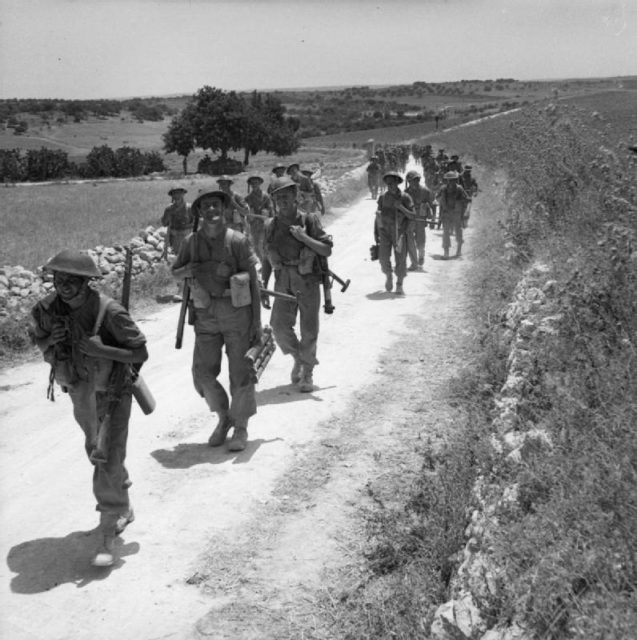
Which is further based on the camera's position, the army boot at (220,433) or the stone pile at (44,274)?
the stone pile at (44,274)

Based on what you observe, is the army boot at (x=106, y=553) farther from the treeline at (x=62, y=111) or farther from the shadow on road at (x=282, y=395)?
the treeline at (x=62, y=111)

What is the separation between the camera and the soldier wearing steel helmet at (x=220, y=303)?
695 cm

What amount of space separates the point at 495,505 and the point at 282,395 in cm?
430

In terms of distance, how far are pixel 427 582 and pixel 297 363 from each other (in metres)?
4.40

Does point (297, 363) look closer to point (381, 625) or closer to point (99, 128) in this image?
point (381, 625)

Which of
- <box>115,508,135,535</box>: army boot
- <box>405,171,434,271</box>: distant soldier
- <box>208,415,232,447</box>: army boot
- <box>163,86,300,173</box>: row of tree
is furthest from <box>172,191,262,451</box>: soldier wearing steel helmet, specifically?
<box>163,86,300,173</box>: row of tree

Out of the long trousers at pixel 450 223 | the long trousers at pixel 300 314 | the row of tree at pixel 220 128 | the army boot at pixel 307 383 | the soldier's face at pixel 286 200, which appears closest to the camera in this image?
the soldier's face at pixel 286 200

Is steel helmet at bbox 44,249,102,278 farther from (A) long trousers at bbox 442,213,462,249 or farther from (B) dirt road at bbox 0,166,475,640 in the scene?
(A) long trousers at bbox 442,213,462,249

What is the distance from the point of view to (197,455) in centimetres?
722

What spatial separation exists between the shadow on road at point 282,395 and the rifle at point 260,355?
481mm

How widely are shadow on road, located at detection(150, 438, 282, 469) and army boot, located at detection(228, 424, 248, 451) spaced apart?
0.17 ft

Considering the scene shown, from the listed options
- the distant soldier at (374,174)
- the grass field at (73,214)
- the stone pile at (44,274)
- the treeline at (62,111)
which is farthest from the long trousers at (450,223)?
the treeline at (62,111)

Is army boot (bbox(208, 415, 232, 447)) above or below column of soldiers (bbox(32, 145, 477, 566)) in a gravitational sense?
below

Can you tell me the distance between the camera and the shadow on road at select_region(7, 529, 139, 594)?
5.27 m
